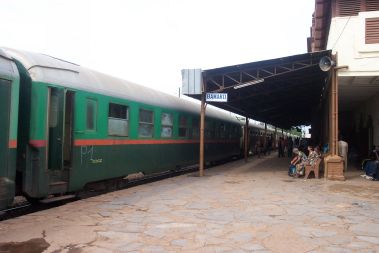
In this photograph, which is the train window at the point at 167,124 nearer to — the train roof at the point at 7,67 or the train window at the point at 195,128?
the train window at the point at 195,128

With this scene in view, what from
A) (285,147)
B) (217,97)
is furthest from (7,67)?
(285,147)

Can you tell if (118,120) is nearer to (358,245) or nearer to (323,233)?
(323,233)

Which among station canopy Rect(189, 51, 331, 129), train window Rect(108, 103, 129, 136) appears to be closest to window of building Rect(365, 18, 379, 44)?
station canopy Rect(189, 51, 331, 129)

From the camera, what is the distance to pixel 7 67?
682cm

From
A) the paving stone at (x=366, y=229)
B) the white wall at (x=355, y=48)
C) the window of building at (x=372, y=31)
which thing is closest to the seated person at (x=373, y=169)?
the white wall at (x=355, y=48)

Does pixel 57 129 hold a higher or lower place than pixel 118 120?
lower

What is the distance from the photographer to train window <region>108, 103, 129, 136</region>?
10.7 m

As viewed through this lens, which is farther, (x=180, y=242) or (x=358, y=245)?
(x=180, y=242)

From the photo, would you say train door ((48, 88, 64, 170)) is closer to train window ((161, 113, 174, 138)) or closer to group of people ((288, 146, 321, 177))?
train window ((161, 113, 174, 138))

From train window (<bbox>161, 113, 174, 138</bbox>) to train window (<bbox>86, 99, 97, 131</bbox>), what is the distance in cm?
433

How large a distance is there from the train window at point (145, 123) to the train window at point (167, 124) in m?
0.93

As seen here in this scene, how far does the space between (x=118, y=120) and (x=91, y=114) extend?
1.40m

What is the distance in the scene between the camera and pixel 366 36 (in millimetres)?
13727

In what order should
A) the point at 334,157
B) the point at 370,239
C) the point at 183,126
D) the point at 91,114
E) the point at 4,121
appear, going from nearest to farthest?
1. the point at 370,239
2. the point at 4,121
3. the point at 91,114
4. the point at 334,157
5. the point at 183,126
